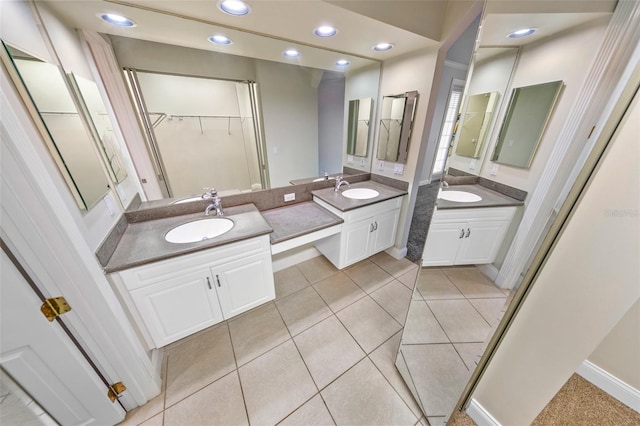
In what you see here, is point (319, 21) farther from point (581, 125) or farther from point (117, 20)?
point (581, 125)

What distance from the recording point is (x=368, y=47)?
1.63 m

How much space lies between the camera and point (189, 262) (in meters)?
1.23

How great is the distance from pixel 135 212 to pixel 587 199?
232 cm

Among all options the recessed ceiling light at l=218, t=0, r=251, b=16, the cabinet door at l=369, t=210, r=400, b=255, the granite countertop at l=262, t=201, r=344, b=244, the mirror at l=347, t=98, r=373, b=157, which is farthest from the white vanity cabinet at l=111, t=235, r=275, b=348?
the mirror at l=347, t=98, r=373, b=157

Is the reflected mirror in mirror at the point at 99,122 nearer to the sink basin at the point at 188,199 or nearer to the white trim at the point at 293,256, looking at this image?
the sink basin at the point at 188,199

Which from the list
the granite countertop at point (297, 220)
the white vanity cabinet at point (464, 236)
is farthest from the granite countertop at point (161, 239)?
the white vanity cabinet at point (464, 236)

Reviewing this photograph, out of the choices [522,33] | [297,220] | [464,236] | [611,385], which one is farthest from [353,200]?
[611,385]

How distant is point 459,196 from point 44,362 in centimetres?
195

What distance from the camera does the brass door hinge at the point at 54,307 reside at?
2.51ft

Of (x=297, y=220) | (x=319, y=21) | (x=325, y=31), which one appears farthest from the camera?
(x=297, y=220)

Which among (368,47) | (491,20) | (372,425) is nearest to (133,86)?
(368,47)

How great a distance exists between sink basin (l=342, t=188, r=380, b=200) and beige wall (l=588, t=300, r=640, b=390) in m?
1.67

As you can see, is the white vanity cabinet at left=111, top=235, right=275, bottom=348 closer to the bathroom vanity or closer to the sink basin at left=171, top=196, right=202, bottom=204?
the sink basin at left=171, top=196, right=202, bottom=204

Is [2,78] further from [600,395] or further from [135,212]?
[600,395]
